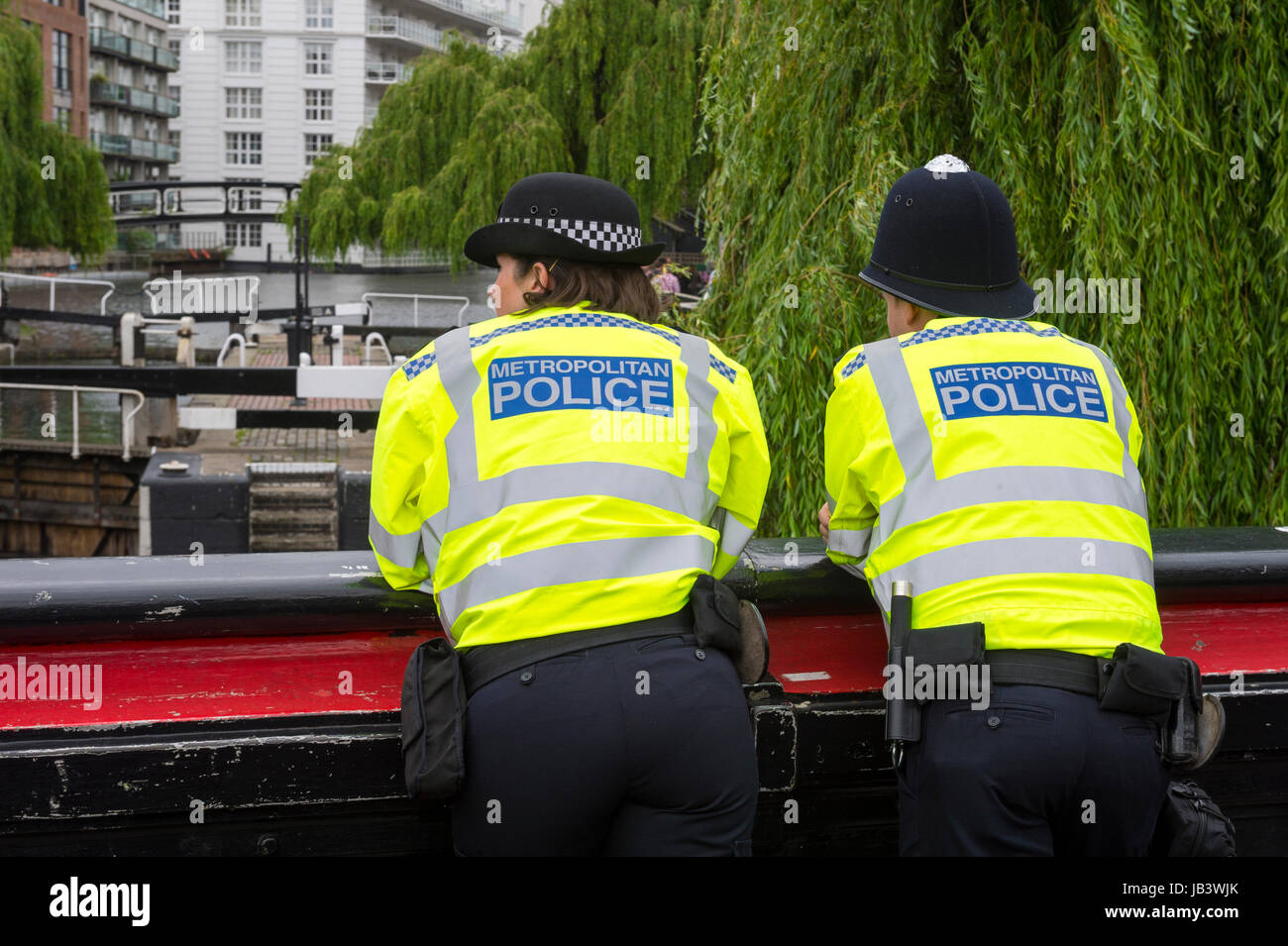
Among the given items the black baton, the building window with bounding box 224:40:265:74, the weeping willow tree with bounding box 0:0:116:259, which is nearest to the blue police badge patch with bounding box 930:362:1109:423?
the black baton

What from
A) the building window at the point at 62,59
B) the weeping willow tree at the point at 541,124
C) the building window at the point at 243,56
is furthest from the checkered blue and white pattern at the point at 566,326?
the building window at the point at 243,56

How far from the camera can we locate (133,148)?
2729 inches

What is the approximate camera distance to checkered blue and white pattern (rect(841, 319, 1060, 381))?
2578 millimetres

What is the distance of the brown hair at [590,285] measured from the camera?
258 centimetres

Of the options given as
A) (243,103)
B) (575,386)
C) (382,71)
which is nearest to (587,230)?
(575,386)

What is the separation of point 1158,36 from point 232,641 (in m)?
3.99

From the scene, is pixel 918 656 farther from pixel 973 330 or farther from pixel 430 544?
pixel 430 544

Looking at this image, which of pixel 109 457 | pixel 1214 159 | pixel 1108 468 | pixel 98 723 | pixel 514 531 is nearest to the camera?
pixel 514 531

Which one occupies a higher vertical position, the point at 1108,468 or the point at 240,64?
the point at 240,64

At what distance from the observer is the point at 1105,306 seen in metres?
4.95

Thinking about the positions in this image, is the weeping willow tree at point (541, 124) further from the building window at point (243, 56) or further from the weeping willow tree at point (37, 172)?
the building window at point (243, 56)
